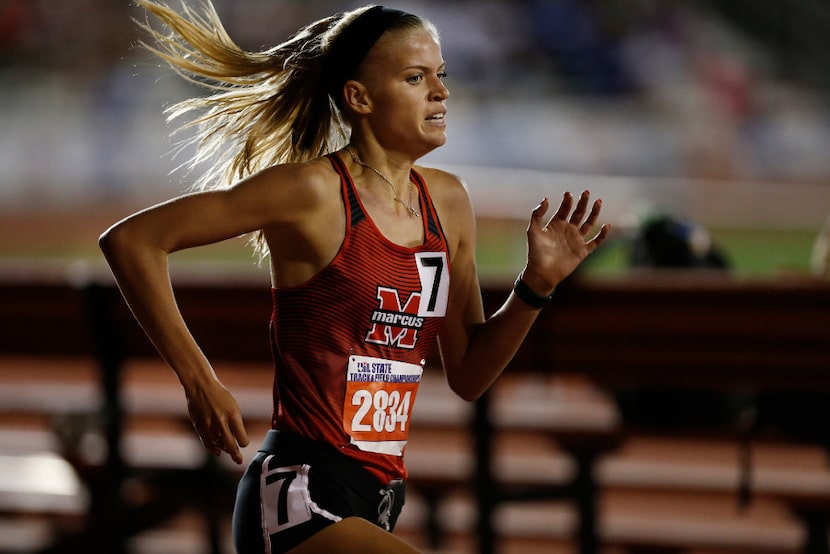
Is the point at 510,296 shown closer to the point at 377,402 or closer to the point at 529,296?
the point at 529,296

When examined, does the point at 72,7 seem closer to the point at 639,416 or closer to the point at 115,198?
the point at 115,198

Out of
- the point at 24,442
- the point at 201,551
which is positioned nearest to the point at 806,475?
the point at 201,551

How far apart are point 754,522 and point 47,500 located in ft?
11.1

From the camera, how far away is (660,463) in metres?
5.08

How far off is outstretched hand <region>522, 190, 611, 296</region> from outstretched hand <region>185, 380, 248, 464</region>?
0.69 m

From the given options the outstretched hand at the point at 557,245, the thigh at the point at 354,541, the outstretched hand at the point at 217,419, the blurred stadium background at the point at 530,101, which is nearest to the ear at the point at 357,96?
the outstretched hand at the point at 557,245

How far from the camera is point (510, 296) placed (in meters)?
2.33

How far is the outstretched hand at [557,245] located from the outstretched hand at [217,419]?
0.69 m

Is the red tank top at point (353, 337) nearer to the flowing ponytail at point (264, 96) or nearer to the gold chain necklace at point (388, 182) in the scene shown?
the gold chain necklace at point (388, 182)

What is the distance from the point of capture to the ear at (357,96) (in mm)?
2205

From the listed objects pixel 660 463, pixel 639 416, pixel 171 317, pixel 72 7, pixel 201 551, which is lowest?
pixel 201 551

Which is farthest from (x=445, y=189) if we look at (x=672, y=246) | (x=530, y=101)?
(x=530, y=101)

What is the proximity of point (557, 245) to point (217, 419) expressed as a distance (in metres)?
0.79

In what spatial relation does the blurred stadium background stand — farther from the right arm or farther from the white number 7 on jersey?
the right arm
